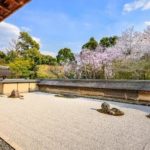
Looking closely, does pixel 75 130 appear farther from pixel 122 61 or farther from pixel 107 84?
pixel 122 61

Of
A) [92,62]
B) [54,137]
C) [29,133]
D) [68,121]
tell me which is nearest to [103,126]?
[68,121]

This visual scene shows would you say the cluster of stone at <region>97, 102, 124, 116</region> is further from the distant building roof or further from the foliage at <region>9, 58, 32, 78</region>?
the foliage at <region>9, 58, 32, 78</region>

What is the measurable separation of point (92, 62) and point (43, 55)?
37.8 ft

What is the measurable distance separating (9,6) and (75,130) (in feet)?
11.0

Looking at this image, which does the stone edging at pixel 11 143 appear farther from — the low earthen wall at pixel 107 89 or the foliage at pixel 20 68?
the foliage at pixel 20 68

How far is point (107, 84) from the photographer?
11.1m

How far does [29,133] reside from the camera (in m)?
5.02

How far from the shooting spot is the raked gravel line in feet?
13.9

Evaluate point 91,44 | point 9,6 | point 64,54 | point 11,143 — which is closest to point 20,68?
point 64,54

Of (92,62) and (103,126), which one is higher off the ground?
(92,62)

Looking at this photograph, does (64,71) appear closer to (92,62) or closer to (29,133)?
(92,62)

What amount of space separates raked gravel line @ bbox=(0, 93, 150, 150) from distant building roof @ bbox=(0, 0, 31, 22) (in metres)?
2.44

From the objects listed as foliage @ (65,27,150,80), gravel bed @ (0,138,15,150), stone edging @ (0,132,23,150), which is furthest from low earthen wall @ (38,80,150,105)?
gravel bed @ (0,138,15,150)

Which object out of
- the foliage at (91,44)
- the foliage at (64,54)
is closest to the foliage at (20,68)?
the foliage at (64,54)
